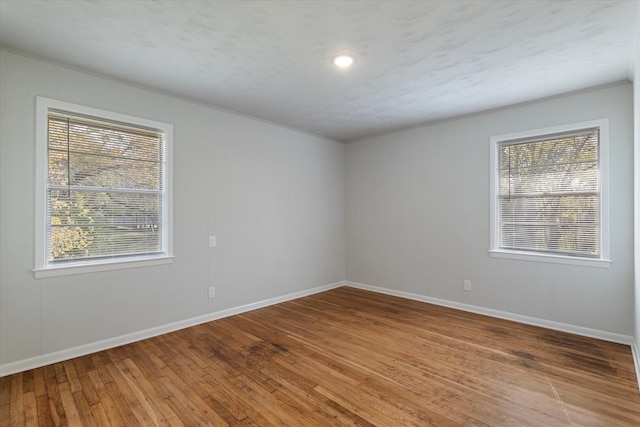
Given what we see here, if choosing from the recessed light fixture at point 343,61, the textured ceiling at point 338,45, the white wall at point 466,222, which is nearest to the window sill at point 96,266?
the textured ceiling at point 338,45

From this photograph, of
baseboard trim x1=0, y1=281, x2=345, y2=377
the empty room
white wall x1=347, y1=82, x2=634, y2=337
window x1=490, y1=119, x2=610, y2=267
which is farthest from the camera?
window x1=490, y1=119, x2=610, y2=267

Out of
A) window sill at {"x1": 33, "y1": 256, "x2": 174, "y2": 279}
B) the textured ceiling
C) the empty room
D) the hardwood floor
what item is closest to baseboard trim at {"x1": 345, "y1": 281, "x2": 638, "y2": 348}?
the empty room

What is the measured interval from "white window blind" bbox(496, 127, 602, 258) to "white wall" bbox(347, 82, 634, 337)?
0.16 m

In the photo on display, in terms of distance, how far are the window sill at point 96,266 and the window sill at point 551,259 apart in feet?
13.0

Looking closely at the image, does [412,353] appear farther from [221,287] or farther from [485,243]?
[221,287]

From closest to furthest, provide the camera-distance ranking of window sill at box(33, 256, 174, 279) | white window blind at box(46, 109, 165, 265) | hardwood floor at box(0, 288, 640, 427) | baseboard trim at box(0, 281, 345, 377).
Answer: hardwood floor at box(0, 288, 640, 427), baseboard trim at box(0, 281, 345, 377), window sill at box(33, 256, 174, 279), white window blind at box(46, 109, 165, 265)

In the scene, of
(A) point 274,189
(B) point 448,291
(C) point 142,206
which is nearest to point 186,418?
(C) point 142,206

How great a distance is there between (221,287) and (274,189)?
1547 millimetres

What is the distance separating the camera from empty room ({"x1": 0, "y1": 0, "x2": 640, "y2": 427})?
209 cm

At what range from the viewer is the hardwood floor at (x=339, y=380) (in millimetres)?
1976

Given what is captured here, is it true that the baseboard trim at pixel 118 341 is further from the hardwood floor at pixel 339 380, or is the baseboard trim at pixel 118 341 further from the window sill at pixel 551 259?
the window sill at pixel 551 259

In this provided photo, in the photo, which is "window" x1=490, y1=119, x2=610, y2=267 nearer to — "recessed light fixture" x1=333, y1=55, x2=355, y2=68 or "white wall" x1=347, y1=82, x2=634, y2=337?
"white wall" x1=347, y1=82, x2=634, y2=337

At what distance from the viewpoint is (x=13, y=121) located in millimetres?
2504

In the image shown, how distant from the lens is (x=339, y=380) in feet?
7.83
